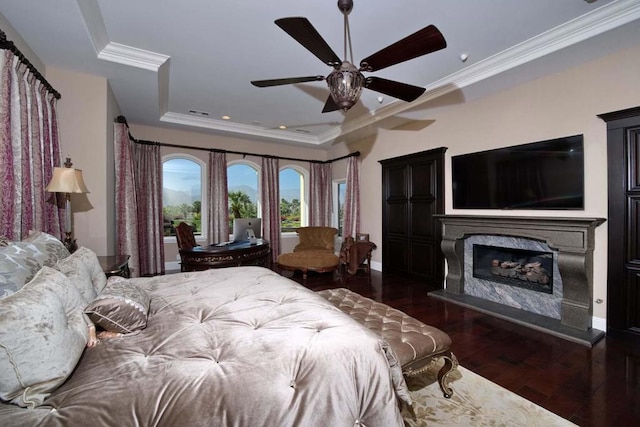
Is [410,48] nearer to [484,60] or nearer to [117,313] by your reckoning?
[484,60]

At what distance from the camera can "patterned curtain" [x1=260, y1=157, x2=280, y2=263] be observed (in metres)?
6.26

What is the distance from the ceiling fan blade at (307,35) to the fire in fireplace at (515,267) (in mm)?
3263

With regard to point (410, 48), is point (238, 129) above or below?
above

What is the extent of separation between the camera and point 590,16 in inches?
95.0

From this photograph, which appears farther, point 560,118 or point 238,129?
point 238,129

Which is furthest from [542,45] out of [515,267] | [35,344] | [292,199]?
[292,199]

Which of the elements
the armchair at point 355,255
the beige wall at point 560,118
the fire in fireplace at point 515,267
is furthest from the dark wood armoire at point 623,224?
the armchair at point 355,255

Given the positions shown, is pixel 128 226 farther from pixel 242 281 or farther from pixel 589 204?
pixel 589 204

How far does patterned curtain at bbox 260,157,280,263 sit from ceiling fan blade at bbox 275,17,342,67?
14.7 feet

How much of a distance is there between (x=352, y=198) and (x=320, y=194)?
1145 millimetres

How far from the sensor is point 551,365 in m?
2.26

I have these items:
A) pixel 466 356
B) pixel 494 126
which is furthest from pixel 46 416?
pixel 494 126

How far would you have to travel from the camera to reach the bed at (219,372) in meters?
0.86

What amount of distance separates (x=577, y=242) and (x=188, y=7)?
427 centimetres
